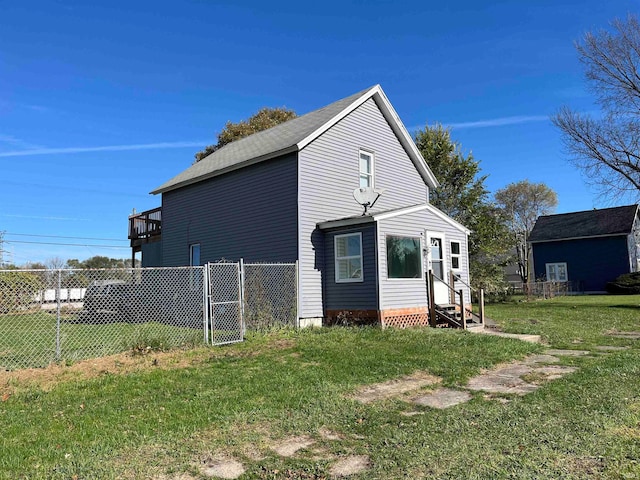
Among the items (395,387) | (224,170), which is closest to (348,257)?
(224,170)

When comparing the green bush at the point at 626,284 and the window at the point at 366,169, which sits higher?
the window at the point at 366,169

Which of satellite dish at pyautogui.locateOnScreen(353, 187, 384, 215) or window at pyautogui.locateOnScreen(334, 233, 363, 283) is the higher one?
satellite dish at pyautogui.locateOnScreen(353, 187, 384, 215)

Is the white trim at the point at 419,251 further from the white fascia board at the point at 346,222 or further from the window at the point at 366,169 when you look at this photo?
the window at the point at 366,169

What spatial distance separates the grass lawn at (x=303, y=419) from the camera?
143 inches

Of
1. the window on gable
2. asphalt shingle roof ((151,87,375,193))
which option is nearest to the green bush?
the window on gable

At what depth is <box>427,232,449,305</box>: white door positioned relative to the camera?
13477mm

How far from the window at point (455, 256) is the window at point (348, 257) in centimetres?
381

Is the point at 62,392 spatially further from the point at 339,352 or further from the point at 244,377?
the point at 339,352

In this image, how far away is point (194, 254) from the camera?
16703 mm

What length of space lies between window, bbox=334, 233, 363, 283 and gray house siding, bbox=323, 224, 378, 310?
0.40ft

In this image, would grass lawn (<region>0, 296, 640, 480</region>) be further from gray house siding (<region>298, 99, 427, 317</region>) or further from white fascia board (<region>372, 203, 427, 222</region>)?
gray house siding (<region>298, 99, 427, 317</region>)

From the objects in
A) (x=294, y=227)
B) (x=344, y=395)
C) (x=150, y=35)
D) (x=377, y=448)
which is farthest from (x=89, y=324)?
(x=377, y=448)

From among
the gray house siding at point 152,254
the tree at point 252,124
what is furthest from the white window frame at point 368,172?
the tree at point 252,124

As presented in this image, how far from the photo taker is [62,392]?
233 inches
